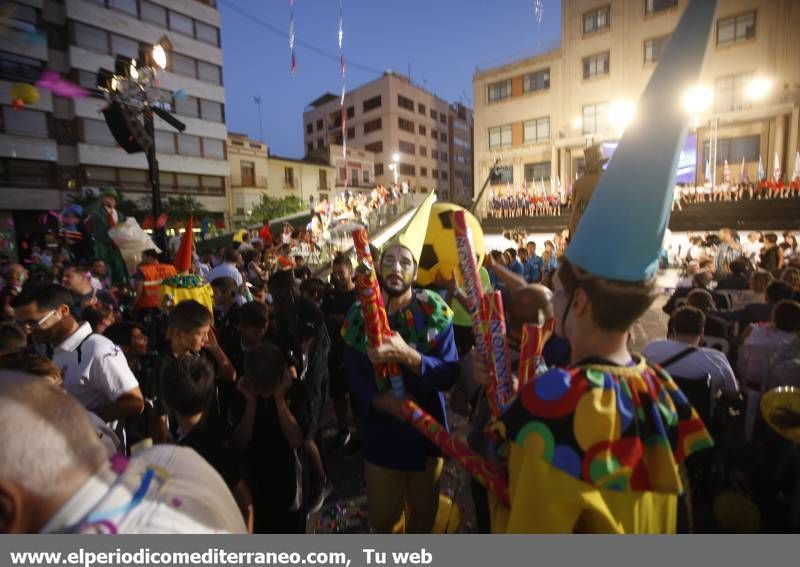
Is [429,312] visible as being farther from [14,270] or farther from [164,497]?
[14,270]

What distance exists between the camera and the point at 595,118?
27922 millimetres

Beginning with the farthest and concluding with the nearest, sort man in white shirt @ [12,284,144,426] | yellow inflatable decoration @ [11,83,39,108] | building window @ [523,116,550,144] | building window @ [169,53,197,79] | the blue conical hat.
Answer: building window @ [523,116,550,144], building window @ [169,53,197,79], yellow inflatable decoration @ [11,83,39,108], man in white shirt @ [12,284,144,426], the blue conical hat

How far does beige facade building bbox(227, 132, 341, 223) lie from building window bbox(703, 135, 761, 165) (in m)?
25.9

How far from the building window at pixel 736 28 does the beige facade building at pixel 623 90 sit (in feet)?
0.17

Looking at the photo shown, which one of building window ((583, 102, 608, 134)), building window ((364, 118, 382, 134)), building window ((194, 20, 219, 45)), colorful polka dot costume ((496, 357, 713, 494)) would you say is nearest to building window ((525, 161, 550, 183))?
building window ((583, 102, 608, 134))

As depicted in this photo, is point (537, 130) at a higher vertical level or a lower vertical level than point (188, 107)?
lower

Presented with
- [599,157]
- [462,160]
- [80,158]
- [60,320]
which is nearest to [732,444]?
[599,157]

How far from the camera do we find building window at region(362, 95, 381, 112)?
158 ft

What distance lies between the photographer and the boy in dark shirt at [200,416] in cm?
217

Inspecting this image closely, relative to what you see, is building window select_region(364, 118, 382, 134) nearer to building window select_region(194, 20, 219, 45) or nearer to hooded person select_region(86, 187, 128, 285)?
building window select_region(194, 20, 219, 45)

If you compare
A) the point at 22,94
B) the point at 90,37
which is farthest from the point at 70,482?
the point at 90,37

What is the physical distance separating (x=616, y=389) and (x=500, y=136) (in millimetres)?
34468

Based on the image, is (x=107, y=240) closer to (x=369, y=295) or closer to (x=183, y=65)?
(x=369, y=295)

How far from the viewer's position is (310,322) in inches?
174
